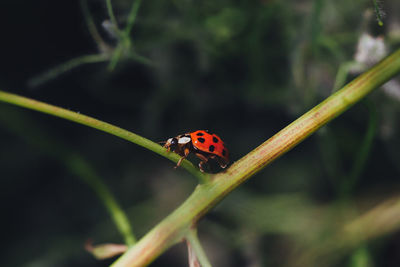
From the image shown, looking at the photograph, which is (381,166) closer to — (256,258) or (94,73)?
(256,258)

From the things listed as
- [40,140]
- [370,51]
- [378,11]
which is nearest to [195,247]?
[378,11]

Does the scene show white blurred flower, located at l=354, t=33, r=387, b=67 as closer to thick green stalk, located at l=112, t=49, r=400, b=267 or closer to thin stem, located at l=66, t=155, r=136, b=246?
thick green stalk, located at l=112, t=49, r=400, b=267

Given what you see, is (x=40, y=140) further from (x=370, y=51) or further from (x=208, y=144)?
(x=370, y=51)

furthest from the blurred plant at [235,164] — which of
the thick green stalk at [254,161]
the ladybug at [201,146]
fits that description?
the ladybug at [201,146]

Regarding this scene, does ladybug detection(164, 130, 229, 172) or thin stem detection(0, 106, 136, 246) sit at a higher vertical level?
thin stem detection(0, 106, 136, 246)

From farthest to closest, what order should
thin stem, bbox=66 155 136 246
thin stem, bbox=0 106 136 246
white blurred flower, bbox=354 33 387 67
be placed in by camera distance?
thin stem, bbox=0 106 136 246 → white blurred flower, bbox=354 33 387 67 → thin stem, bbox=66 155 136 246

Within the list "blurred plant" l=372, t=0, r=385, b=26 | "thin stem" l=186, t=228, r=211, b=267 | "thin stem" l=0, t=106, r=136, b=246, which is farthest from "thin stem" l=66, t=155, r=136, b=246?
"blurred plant" l=372, t=0, r=385, b=26
